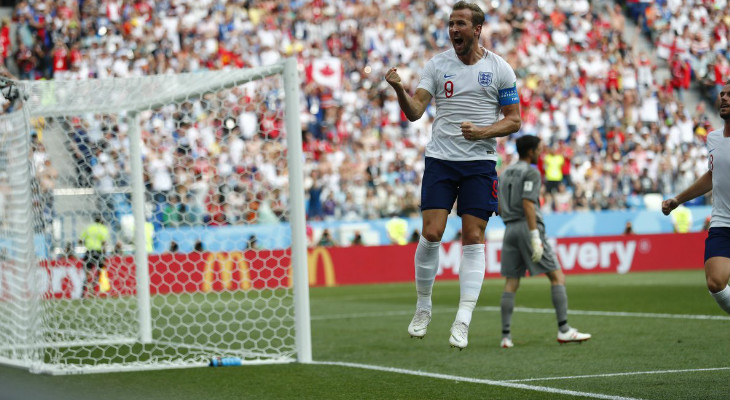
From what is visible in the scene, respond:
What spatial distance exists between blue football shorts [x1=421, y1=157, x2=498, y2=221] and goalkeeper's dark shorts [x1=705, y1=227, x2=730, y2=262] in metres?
1.65

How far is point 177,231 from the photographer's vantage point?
68.1 ft

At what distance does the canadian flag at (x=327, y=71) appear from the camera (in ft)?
94.3

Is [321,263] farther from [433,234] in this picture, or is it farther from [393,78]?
[393,78]

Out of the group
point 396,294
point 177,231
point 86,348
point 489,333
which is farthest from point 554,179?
point 86,348

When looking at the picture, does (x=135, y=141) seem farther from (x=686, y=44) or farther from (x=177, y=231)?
(x=686, y=44)

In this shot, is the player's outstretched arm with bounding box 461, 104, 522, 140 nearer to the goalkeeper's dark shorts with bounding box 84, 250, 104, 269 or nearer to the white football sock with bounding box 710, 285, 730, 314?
the white football sock with bounding box 710, 285, 730, 314

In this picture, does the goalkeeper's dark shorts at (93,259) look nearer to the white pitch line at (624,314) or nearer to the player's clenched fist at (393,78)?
the white pitch line at (624,314)

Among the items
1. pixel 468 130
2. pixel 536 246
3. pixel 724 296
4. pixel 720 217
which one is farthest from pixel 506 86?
pixel 536 246

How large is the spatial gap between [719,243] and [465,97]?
216cm

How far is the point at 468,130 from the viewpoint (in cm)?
753

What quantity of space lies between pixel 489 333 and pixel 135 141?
16.3 feet

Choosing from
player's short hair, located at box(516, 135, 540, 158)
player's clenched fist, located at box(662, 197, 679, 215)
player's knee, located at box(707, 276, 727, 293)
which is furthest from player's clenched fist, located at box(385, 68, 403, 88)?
player's short hair, located at box(516, 135, 540, 158)

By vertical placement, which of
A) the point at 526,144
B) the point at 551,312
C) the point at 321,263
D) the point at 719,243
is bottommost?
the point at 321,263

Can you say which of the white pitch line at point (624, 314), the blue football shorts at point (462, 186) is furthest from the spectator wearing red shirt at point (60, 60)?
the blue football shorts at point (462, 186)
